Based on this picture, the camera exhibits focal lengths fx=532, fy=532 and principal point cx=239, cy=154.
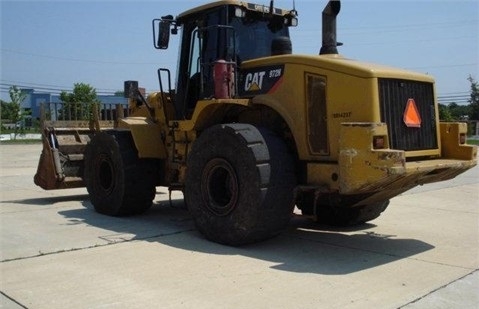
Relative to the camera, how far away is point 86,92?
60469 mm

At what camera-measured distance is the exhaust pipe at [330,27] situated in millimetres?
6523

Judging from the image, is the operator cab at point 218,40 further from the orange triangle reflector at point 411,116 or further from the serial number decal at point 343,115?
the orange triangle reflector at point 411,116

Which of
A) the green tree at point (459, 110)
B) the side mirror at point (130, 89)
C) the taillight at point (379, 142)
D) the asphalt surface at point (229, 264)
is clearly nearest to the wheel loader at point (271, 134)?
the taillight at point (379, 142)

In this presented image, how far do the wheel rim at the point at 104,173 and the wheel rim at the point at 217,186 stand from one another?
2.50m

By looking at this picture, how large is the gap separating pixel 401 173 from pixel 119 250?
10.2ft

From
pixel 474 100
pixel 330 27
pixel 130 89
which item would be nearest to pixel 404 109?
pixel 330 27

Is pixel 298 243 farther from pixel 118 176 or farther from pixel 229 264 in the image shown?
pixel 118 176

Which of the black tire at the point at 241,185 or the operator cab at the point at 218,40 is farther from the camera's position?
the operator cab at the point at 218,40

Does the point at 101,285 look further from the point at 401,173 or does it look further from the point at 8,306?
the point at 401,173

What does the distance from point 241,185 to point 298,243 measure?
1.14 metres

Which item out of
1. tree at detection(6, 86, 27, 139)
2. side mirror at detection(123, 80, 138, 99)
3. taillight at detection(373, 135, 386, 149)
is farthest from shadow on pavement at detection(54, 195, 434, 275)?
tree at detection(6, 86, 27, 139)

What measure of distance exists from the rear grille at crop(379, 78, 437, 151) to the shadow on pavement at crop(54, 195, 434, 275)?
4.03ft

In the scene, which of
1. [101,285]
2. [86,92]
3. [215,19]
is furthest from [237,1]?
[86,92]

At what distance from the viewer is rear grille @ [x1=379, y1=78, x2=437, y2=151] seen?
5652 mm
